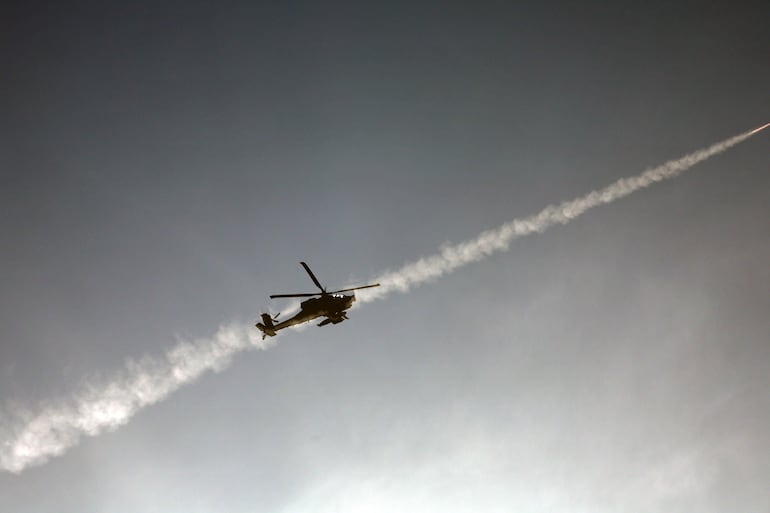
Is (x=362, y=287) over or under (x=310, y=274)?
under

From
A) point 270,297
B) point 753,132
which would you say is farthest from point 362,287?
point 753,132

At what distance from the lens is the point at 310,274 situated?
4841 cm

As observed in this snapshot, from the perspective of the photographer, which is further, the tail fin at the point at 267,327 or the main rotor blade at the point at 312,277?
the tail fin at the point at 267,327

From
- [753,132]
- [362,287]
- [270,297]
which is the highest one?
[270,297]

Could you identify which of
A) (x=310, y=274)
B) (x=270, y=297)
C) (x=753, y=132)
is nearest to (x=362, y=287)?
(x=310, y=274)

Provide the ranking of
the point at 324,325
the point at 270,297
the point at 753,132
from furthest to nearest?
the point at 753,132 < the point at 324,325 < the point at 270,297

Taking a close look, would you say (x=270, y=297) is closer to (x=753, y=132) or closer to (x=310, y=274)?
(x=310, y=274)

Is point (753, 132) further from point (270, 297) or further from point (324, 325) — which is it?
point (270, 297)

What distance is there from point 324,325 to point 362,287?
6912 mm

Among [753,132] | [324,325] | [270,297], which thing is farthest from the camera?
[753,132]

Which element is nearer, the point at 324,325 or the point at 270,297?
the point at 270,297

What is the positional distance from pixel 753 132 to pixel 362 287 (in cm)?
5881

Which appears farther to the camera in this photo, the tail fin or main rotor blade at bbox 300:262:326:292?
the tail fin

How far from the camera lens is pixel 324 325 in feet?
167
